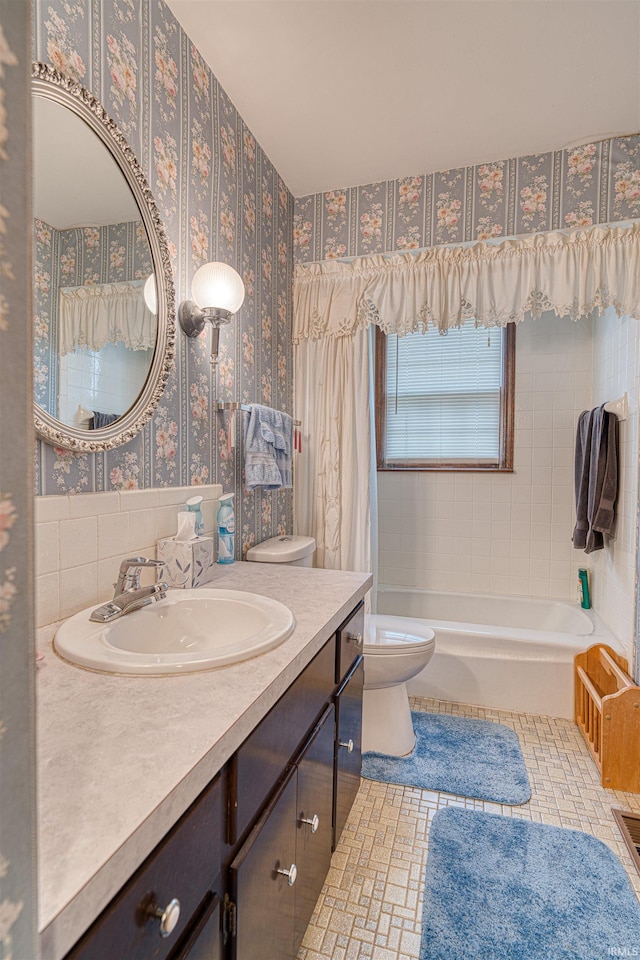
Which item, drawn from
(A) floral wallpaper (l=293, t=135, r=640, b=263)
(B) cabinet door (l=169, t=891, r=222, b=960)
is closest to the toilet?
(B) cabinet door (l=169, t=891, r=222, b=960)

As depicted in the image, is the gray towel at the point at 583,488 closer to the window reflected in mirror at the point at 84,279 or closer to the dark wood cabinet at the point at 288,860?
the dark wood cabinet at the point at 288,860

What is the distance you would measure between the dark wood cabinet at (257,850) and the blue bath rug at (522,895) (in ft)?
1.08

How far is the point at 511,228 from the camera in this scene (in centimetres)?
207

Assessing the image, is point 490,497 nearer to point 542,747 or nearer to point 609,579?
point 609,579

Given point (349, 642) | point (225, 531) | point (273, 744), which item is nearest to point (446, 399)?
point (225, 531)

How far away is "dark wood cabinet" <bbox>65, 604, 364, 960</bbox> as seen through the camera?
51cm

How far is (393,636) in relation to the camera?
1890mm

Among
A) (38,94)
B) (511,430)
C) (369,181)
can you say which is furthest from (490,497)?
(38,94)

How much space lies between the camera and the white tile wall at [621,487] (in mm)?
1997

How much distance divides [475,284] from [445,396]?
41.7 inches

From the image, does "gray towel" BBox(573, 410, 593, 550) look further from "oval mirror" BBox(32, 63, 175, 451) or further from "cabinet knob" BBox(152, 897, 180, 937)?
"cabinet knob" BBox(152, 897, 180, 937)

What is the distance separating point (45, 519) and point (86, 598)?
0.23 m

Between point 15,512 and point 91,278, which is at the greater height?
point 91,278

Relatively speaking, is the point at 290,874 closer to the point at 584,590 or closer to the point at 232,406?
the point at 232,406
